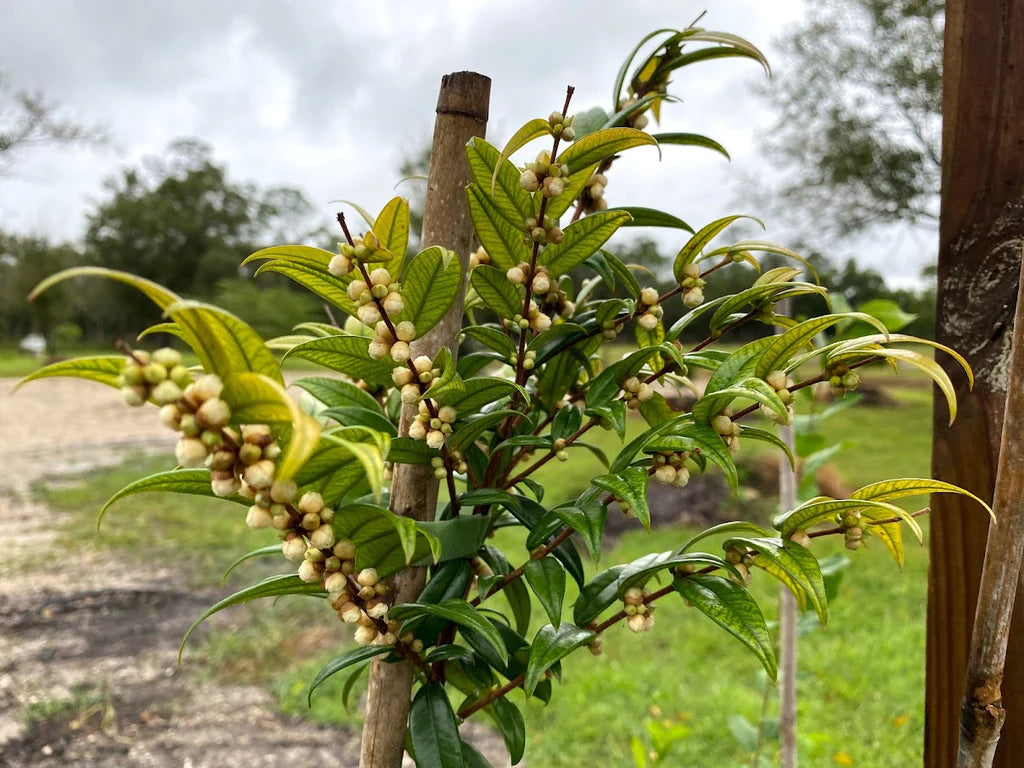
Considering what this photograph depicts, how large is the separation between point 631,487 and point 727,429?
70mm

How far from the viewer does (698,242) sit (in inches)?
18.7

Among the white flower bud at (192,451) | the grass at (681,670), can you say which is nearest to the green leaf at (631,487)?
the white flower bud at (192,451)

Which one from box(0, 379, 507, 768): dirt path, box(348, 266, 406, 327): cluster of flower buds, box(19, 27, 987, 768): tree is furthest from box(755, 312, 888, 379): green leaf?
box(0, 379, 507, 768): dirt path

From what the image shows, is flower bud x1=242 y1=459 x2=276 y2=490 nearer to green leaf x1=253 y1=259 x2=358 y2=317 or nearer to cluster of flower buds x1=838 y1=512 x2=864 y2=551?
green leaf x1=253 y1=259 x2=358 y2=317

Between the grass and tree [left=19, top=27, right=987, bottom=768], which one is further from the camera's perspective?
the grass

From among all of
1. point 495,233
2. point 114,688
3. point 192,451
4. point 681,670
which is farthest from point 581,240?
point 114,688

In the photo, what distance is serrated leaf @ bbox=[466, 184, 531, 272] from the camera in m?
0.43

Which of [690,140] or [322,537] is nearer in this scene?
[322,537]

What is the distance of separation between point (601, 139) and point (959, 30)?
1.02ft

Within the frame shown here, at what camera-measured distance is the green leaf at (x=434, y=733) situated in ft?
1.49

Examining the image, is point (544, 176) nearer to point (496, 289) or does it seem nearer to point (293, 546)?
point (496, 289)

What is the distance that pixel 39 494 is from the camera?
12.5ft

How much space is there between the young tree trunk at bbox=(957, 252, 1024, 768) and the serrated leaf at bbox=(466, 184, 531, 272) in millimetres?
276

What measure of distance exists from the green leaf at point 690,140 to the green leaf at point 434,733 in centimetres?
42
